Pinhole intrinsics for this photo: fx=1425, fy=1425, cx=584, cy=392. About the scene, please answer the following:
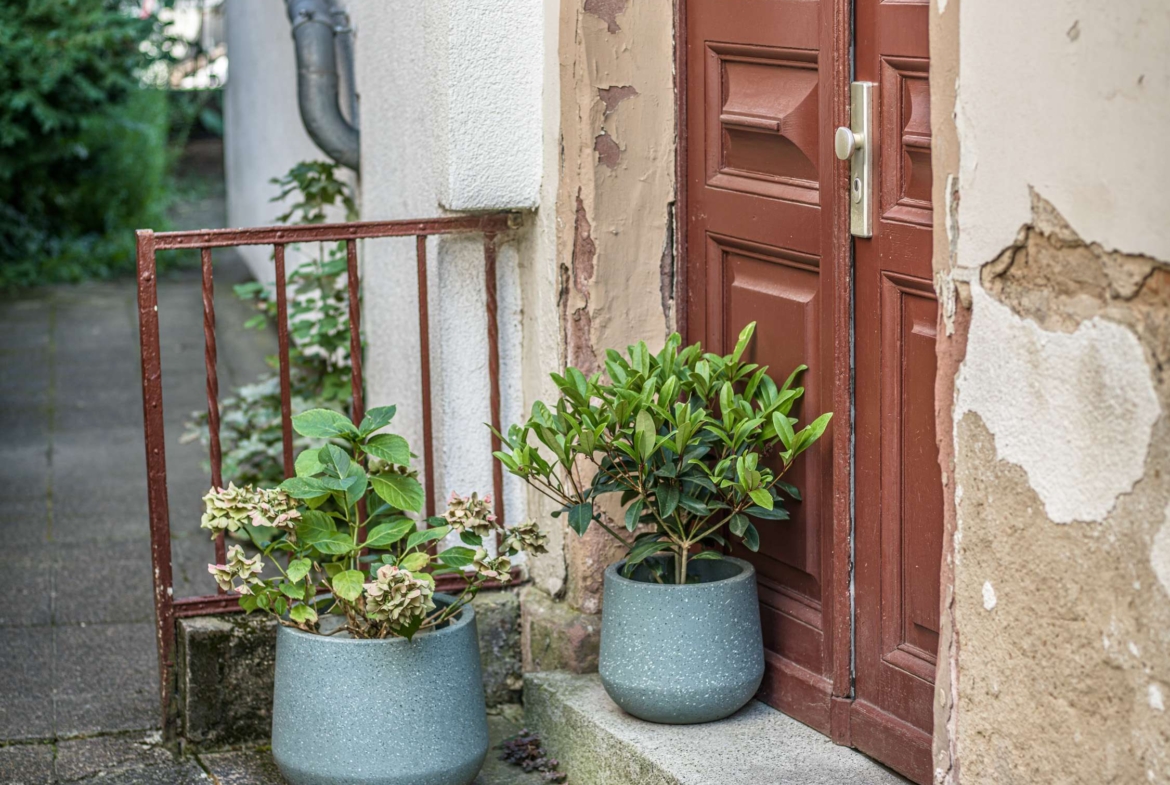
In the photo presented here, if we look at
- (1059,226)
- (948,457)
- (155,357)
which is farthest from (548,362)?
(1059,226)

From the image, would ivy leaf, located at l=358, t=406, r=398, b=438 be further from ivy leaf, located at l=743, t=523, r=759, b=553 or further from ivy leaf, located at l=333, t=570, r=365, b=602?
ivy leaf, located at l=743, t=523, r=759, b=553

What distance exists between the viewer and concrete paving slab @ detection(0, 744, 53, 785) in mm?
3092

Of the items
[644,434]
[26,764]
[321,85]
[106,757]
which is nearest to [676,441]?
[644,434]

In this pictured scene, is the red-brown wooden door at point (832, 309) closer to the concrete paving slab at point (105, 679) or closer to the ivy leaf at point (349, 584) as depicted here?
the ivy leaf at point (349, 584)

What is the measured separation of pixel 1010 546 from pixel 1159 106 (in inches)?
25.9

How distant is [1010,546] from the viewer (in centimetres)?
206

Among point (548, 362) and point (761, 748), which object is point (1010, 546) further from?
point (548, 362)

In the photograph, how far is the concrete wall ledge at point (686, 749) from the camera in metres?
2.69

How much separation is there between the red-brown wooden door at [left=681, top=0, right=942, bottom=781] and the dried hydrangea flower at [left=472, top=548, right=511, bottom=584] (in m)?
0.56

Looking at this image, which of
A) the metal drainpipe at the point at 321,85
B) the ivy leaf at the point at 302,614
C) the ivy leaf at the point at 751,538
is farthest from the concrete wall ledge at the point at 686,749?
the metal drainpipe at the point at 321,85

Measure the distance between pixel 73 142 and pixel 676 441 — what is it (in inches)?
318

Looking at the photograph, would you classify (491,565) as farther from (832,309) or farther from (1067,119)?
(1067,119)

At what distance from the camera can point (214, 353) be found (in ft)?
10.3

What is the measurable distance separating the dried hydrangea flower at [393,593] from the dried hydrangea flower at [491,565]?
18 cm
